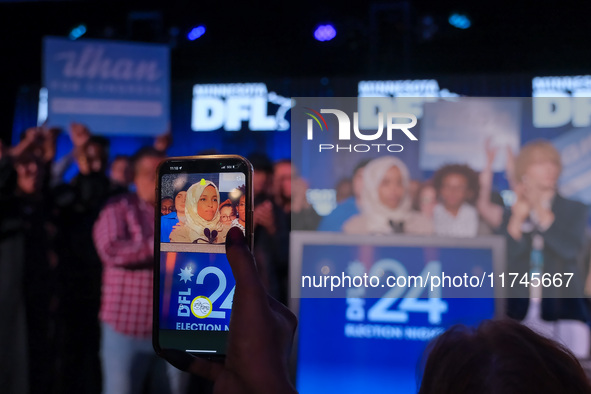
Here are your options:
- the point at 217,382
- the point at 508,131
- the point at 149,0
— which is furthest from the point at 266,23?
the point at 217,382

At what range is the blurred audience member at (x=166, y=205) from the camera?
0.86 meters

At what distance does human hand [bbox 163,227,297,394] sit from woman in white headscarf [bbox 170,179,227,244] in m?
0.34

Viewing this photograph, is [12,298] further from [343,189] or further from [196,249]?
[196,249]

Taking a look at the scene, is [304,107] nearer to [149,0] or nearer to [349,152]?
[349,152]

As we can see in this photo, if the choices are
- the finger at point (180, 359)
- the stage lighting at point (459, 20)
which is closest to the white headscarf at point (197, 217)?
the finger at point (180, 359)

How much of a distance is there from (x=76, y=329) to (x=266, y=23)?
85.3 inches

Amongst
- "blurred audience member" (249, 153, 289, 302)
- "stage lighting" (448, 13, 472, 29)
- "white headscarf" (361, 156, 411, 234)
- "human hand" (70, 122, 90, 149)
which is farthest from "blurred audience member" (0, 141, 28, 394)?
"stage lighting" (448, 13, 472, 29)

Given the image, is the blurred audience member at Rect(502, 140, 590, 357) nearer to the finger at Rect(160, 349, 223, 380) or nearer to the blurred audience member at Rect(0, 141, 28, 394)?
the finger at Rect(160, 349, 223, 380)

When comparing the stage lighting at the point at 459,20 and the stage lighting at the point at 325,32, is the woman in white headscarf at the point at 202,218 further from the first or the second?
the stage lighting at the point at 459,20

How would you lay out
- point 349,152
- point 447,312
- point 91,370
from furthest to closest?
point 91,370 < point 349,152 < point 447,312

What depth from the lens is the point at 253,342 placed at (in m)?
0.41

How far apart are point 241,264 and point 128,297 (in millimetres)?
1933

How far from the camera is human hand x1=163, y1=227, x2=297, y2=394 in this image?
0.37 m

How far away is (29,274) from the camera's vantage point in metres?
2.57
